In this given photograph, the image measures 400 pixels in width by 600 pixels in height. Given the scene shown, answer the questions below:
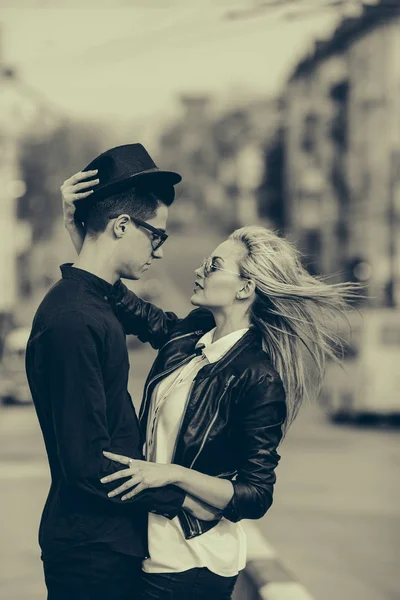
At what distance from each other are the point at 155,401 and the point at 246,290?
468 millimetres

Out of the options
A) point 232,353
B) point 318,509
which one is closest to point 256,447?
point 232,353

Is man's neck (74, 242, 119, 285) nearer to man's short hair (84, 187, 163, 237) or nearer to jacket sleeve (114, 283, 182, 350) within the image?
man's short hair (84, 187, 163, 237)

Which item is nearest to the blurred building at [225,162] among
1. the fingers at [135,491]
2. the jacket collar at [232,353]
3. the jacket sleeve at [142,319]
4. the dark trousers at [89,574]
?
the jacket sleeve at [142,319]

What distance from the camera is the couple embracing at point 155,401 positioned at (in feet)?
11.5

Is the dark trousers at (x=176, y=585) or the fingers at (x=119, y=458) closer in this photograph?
the fingers at (x=119, y=458)

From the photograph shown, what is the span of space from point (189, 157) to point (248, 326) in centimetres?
9814

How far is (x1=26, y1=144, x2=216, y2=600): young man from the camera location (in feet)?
11.4

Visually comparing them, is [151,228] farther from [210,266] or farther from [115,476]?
[115,476]

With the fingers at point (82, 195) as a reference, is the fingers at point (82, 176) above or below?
above

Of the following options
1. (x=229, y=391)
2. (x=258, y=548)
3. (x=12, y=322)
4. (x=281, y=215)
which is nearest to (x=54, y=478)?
(x=229, y=391)

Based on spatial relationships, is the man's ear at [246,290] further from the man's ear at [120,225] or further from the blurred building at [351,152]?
the blurred building at [351,152]

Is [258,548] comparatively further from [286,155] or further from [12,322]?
[286,155]

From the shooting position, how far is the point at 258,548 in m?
6.33

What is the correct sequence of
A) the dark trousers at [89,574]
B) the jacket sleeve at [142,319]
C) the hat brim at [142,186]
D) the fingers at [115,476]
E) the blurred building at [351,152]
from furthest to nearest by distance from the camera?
1. the blurred building at [351,152]
2. the jacket sleeve at [142,319]
3. the hat brim at [142,186]
4. the dark trousers at [89,574]
5. the fingers at [115,476]
